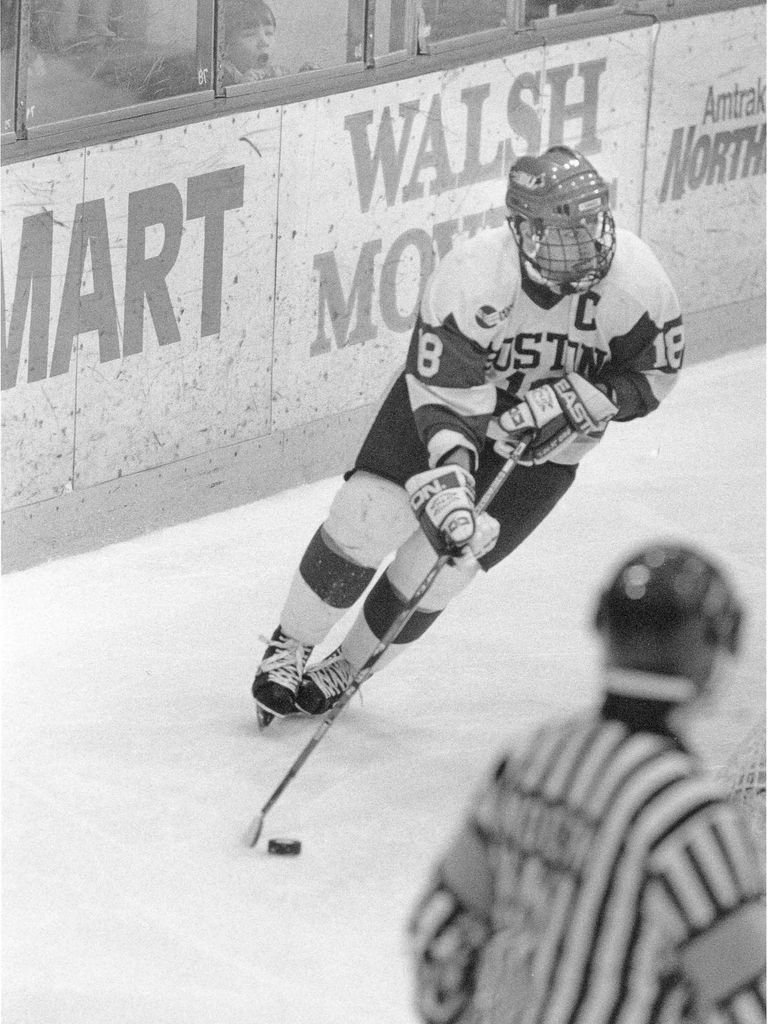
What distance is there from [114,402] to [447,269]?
4.61ft

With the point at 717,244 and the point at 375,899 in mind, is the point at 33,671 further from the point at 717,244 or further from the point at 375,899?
the point at 717,244

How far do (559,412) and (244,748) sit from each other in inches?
32.2

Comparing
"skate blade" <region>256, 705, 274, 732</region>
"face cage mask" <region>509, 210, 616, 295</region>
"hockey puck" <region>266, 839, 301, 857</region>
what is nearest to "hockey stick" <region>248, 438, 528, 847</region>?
"hockey puck" <region>266, 839, 301, 857</region>

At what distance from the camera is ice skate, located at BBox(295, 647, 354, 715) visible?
367 centimetres

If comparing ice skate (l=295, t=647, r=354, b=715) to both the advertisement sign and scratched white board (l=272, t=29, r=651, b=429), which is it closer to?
the advertisement sign

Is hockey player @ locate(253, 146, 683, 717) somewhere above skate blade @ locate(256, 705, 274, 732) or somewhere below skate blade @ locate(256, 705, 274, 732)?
above

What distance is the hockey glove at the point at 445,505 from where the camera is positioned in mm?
3241

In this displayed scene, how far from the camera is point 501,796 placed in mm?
1573

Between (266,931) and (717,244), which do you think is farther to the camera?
(717,244)

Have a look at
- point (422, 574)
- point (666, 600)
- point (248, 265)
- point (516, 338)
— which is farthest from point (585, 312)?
point (666, 600)

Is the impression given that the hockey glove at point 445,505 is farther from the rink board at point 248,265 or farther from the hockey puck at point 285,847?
the rink board at point 248,265

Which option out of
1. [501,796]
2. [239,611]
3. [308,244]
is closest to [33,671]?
[239,611]

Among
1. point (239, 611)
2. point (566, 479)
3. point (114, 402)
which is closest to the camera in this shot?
point (566, 479)

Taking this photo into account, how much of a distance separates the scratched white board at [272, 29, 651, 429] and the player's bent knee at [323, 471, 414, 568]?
1460mm
